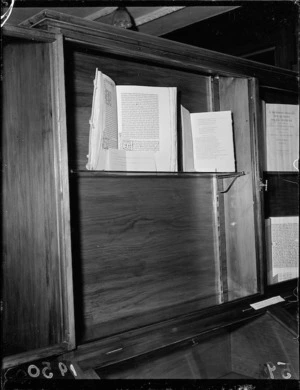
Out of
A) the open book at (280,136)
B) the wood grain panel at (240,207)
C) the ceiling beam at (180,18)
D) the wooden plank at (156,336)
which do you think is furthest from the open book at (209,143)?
the ceiling beam at (180,18)

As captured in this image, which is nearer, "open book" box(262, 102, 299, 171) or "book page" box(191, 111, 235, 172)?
"book page" box(191, 111, 235, 172)

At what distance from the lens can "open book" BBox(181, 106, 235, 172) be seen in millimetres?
2350

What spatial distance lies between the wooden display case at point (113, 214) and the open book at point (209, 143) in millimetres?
94

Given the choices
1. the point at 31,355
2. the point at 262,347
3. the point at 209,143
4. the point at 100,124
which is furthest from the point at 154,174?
the point at 262,347

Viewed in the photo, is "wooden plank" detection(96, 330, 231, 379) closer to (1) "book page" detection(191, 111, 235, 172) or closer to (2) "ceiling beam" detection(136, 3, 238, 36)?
(1) "book page" detection(191, 111, 235, 172)

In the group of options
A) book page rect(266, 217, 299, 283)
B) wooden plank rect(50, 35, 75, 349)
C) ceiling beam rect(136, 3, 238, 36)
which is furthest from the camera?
ceiling beam rect(136, 3, 238, 36)

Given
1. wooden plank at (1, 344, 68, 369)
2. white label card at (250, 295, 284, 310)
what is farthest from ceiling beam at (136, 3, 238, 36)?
wooden plank at (1, 344, 68, 369)

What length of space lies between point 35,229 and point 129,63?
3.18ft

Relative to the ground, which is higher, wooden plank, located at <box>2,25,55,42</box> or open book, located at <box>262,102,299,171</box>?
wooden plank, located at <box>2,25,55,42</box>

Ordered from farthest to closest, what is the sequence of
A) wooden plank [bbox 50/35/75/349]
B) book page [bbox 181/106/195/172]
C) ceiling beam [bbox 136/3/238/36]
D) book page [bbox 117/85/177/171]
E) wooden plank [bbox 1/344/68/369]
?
ceiling beam [bbox 136/3/238/36] → book page [bbox 181/106/195/172] → book page [bbox 117/85/177/171] → wooden plank [bbox 50/35/75/349] → wooden plank [bbox 1/344/68/369]

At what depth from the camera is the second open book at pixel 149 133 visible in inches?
73.5

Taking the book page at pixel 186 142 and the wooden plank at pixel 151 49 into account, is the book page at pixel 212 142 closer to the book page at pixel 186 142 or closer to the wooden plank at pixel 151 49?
the book page at pixel 186 142

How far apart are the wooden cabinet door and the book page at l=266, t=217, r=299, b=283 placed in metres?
1.43

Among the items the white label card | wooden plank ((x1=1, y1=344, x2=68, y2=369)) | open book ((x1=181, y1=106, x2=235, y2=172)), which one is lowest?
the white label card
